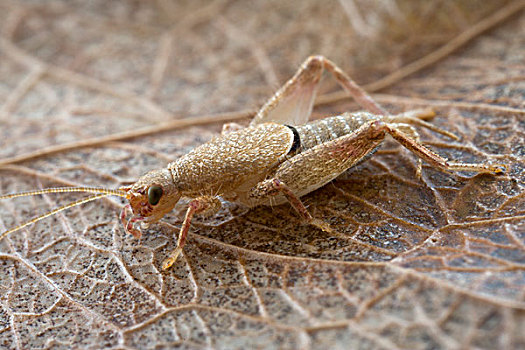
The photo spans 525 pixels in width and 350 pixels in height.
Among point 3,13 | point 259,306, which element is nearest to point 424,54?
point 259,306

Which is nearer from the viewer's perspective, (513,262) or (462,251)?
(513,262)

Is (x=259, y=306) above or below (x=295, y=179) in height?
below

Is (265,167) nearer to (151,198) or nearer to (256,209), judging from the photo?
(256,209)

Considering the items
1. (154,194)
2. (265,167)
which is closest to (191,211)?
(154,194)

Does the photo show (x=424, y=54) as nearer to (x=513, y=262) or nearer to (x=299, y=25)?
(x=299, y=25)

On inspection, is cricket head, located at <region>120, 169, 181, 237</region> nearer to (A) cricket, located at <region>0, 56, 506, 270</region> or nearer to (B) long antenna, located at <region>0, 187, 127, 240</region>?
(A) cricket, located at <region>0, 56, 506, 270</region>

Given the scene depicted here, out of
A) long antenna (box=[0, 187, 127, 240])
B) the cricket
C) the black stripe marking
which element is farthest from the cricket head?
the black stripe marking

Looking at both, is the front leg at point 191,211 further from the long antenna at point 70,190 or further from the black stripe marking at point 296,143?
the black stripe marking at point 296,143
